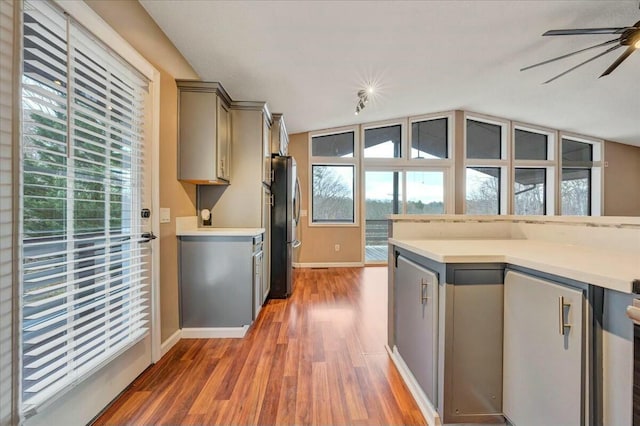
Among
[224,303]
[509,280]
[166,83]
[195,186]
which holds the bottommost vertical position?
[224,303]

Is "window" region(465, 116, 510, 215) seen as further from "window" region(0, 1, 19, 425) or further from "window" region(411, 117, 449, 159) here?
"window" region(0, 1, 19, 425)

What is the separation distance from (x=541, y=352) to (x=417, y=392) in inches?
28.6

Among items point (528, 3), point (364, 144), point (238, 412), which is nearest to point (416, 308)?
point (238, 412)

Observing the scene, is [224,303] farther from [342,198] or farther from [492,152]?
[492,152]

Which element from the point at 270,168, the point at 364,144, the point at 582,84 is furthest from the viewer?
the point at 364,144

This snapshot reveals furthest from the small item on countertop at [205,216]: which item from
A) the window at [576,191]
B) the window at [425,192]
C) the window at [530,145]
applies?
the window at [576,191]

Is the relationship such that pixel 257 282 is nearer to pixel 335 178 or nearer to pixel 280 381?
pixel 280 381

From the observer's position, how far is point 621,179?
5.99 meters

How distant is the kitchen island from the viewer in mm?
862

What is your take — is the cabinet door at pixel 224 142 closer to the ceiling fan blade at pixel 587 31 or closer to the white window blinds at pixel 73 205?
the white window blinds at pixel 73 205

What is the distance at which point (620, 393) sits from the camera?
0.81 m

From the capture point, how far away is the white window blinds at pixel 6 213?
3.15ft

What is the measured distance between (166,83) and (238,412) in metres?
2.33

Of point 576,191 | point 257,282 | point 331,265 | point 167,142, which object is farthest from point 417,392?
point 576,191
